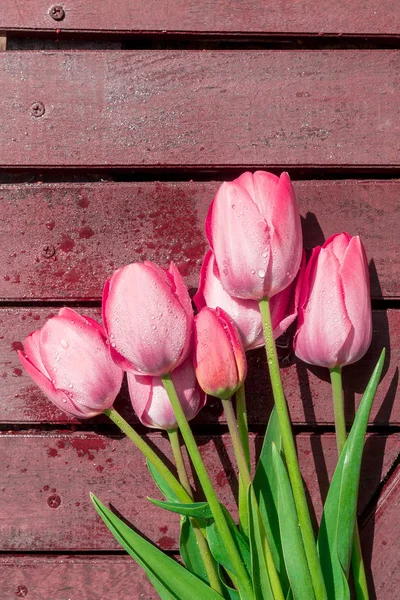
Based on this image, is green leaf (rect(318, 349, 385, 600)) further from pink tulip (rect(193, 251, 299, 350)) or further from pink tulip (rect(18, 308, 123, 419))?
pink tulip (rect(18, 308, 123, 419))

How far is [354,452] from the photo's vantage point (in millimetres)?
570

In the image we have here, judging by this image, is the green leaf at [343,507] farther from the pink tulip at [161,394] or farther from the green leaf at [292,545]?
the pink tulip at [161,394]

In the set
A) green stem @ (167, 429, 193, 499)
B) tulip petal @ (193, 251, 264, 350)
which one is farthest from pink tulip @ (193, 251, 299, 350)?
green stem @ (167, 429, 193, 499)

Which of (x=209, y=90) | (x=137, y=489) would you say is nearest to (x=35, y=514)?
(x=137, y=489)

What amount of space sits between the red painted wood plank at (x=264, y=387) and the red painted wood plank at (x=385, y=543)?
81mm

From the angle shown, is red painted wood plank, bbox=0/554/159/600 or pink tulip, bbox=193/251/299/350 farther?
red painted wood plank, bbox=0/554/159/600

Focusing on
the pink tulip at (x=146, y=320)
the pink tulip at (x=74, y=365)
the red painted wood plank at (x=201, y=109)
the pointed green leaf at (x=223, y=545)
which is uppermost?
the red painted wood plank at (x=201, y=109)

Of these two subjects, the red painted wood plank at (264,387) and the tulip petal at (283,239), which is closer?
the tulip petal at (283,239)

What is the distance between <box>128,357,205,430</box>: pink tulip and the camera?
61cm

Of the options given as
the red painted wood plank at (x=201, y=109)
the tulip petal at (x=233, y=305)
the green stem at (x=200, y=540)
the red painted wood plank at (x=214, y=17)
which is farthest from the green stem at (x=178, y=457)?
the red painted wood plank at (x=214, y=17)

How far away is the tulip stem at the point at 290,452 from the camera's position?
1.81 feet

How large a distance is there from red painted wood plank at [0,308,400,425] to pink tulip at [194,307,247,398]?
5.1 inches

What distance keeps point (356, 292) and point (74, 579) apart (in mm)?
435

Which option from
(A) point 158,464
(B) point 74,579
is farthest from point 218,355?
(B) point 74,579
